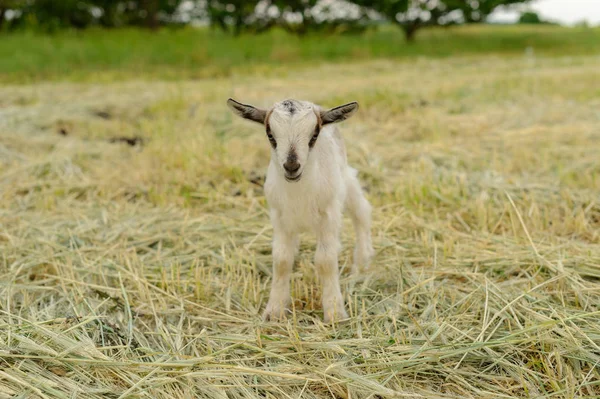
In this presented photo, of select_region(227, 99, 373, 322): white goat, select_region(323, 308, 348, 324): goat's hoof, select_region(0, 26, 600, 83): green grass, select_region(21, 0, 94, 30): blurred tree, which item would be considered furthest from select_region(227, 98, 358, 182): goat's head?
select_region(21, 0, 94, 30): blurred tree

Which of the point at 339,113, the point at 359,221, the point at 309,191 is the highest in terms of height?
the point at 339,113

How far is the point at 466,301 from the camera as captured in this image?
10.7 feet

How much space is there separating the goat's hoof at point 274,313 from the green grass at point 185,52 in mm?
11074

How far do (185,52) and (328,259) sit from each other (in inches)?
561

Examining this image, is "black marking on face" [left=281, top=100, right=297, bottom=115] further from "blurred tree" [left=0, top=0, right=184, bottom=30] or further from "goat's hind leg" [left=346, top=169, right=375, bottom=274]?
"blurred tree" [left=0, top=0, right=184, bottom=30]

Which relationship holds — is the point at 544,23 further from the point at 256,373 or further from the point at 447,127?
the point at 256,373

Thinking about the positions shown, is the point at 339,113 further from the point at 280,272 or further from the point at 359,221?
the point at 359,221

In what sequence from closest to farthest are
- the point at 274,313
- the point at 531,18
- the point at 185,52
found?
the point at 274,313 → the point at 185,52 → the point at 531,18

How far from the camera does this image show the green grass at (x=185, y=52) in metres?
14.4

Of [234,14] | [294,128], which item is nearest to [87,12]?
[234,14]

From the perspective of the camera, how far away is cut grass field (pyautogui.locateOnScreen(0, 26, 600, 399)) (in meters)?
2.70

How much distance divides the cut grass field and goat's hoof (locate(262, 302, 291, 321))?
0.45ft

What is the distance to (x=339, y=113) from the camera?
10.1ft

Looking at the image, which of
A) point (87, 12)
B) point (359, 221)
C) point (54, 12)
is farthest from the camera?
point (87, 12)
